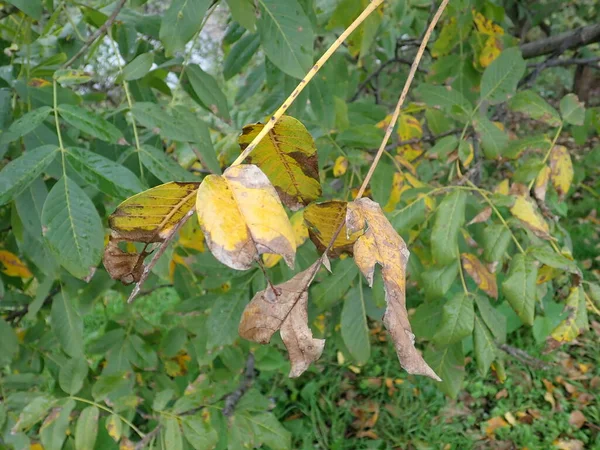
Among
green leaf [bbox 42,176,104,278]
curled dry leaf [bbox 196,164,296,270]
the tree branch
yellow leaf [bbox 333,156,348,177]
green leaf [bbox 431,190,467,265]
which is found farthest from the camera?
the tree branch

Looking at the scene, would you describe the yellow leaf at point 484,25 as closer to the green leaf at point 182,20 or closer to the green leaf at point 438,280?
the green leaf at point 438,280

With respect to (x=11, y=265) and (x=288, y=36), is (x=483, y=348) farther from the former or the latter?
(x=11, y=265)

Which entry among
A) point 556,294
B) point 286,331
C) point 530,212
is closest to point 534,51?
point 530,212

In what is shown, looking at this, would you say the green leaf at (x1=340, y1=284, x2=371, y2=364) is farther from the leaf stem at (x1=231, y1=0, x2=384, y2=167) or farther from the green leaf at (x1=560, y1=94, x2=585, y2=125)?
the leaf stem at (x1=231, y1=0, x2=384, y2=167)

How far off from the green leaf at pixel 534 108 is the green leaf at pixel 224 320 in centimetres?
87

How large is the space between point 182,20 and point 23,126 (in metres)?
0.35

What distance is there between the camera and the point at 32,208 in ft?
3.43

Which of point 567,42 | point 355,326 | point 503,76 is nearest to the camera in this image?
point 355,326

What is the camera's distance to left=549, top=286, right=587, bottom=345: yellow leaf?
1045 mm

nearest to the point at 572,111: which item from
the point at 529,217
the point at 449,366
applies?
the point at 529,217

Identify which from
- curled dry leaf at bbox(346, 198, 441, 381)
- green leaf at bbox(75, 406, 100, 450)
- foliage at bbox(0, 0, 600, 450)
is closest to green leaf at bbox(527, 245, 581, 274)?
foliage at bbox(0, 0, 600, 450)

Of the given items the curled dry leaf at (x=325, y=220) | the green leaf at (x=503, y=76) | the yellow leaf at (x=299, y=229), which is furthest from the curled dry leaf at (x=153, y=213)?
the green leaf at (x=503, y=76)

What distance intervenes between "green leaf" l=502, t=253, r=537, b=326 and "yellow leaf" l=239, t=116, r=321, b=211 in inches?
24.3

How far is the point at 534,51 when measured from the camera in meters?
2.21
